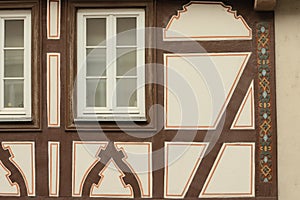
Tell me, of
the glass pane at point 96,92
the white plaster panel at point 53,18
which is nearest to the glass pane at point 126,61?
the glass pane at point 96,92

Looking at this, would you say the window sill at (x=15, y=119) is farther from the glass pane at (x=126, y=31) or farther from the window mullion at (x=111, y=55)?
the glass pane at (x=126, y=31)

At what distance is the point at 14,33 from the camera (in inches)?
377

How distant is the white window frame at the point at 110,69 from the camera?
9281mm

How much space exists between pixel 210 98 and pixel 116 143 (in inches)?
54.0

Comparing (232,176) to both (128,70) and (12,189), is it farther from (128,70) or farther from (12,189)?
(12,189)

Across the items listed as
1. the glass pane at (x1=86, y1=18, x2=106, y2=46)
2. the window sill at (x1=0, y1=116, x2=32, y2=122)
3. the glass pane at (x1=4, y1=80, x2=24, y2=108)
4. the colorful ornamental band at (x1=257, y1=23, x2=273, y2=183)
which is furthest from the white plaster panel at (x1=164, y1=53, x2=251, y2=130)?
the glass pane at (x1=4, y1=80, x2=24, y2=108)

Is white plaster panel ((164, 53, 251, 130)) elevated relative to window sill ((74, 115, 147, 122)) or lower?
elevated

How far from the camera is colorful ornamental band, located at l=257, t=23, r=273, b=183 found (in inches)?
357

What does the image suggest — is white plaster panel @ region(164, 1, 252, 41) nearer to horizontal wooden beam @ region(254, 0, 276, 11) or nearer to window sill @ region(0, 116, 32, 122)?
horizontal wooden beam @ region(254, 0, 276, 11)

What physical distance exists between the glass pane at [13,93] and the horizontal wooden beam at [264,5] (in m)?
3.29

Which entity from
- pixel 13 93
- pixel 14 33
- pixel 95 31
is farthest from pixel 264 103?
pixel 14 33

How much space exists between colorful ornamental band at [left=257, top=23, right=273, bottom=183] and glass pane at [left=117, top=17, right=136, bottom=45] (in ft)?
5.44

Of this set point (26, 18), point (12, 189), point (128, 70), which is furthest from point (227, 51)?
point (12, 189)

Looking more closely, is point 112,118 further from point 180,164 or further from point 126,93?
point 180,164
